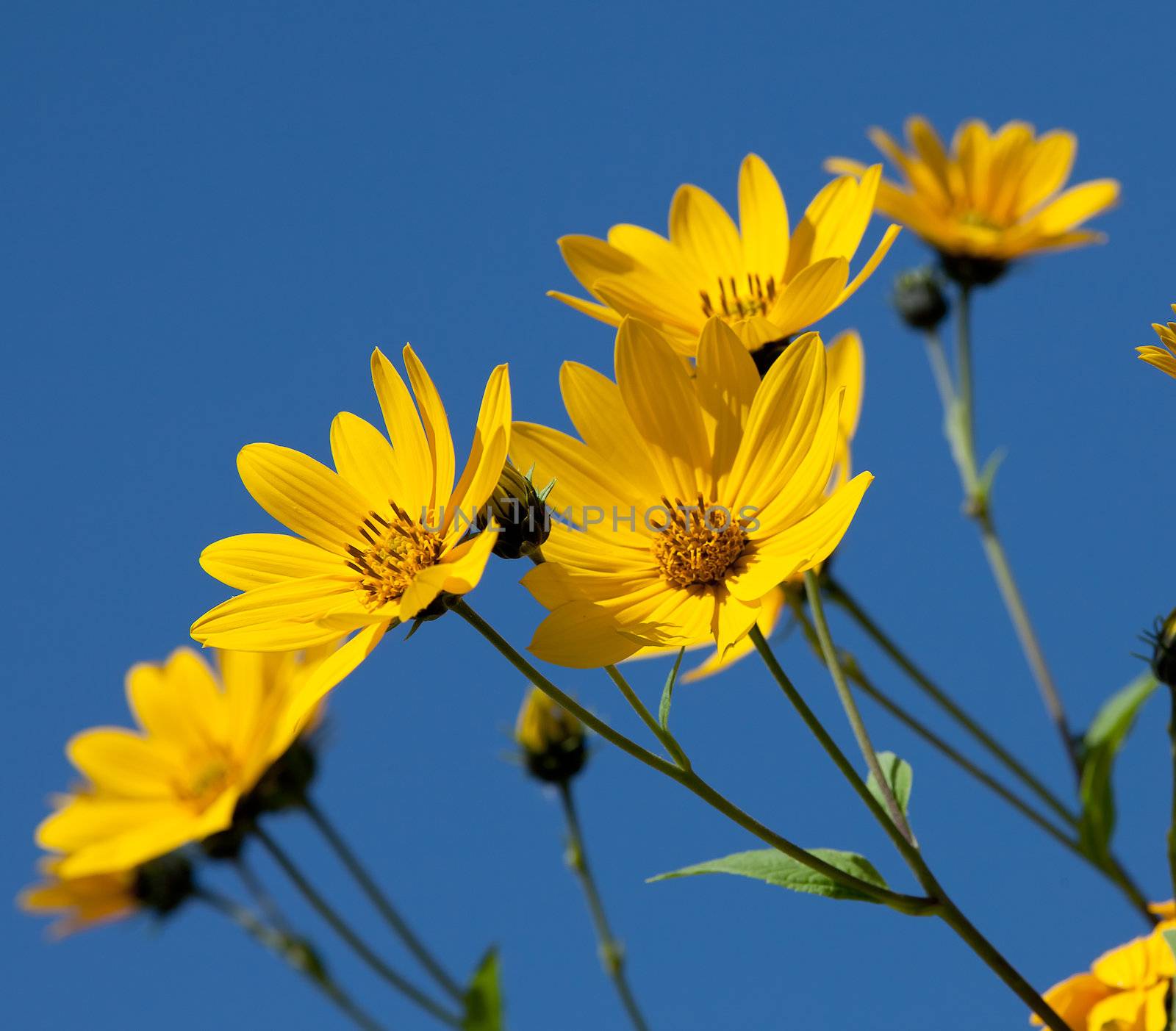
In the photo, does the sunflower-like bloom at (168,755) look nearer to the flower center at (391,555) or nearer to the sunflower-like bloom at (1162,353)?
the flower center at (391,555)

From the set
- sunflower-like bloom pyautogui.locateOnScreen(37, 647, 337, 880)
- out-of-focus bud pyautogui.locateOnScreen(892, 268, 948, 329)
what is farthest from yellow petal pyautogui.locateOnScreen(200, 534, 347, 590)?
out-of-focus bud pyautogui.locateOnScreen(892, 268, 948, 329)

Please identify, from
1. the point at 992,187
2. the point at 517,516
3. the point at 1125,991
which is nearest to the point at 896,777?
the point at 1125,991

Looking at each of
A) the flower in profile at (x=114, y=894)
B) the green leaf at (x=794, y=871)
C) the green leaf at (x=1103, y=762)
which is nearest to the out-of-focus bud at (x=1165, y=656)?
the green leaf at (x=1103, y=762)

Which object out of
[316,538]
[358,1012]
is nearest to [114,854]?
[358,1012]

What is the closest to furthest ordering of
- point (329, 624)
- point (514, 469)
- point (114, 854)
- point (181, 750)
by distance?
point (329, 624)
point (514, 469)
point (114, 854)
point (181, 750)

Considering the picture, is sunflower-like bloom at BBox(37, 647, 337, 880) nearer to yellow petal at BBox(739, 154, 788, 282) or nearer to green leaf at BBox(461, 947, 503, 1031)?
green leaf at BBox(461, 947, 503, 1031)

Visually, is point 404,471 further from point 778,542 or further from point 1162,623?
point 1162,623

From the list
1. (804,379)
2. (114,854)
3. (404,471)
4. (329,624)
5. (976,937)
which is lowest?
(976,937)
